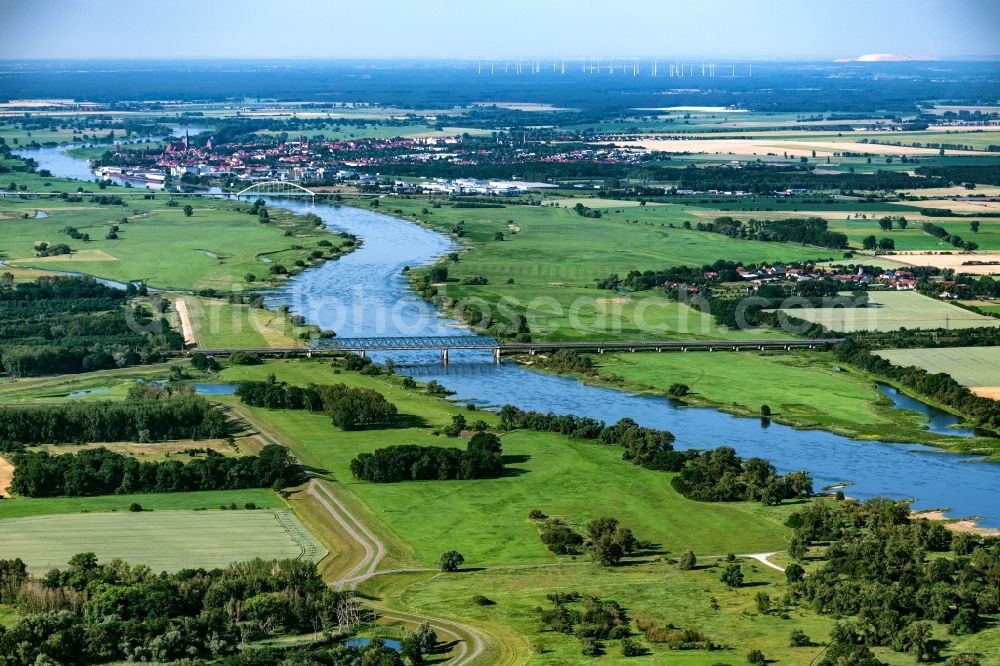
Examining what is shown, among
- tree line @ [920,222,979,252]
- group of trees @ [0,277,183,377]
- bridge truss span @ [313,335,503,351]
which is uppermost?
tree line @ [920,222,979,252]

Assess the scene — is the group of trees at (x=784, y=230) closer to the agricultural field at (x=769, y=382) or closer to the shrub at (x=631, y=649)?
the agricultural field at (x=769, y=382)

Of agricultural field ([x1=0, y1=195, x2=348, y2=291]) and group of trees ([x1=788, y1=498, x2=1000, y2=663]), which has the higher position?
agricultural field ([x1=0, y1=195, x2=348, y2=291])

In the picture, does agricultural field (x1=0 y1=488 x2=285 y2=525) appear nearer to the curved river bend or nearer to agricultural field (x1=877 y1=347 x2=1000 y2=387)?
the curved river bend

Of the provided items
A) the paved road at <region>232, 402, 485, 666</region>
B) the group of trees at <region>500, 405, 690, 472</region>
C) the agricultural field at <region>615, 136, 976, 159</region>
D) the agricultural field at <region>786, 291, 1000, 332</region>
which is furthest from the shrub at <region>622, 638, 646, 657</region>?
the agricultural field at <region>615, 136, 976, 159</region>

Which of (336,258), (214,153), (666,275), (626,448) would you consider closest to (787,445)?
(626,448)

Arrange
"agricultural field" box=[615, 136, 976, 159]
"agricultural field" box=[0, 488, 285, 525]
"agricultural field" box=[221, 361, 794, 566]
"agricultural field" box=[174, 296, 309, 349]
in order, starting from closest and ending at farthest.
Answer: "agricultural field" box=[221, 361, 794, 566] → "agricultural field" box=[0, 488, 285, 525] → "agricultural field" box=[174, 296, 309, 349] → "agricultural field" box=[615, 136, 976, 159]

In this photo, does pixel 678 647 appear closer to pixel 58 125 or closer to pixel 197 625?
pixel 197 625

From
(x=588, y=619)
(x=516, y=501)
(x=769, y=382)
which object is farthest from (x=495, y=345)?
(x=588, y=619)
